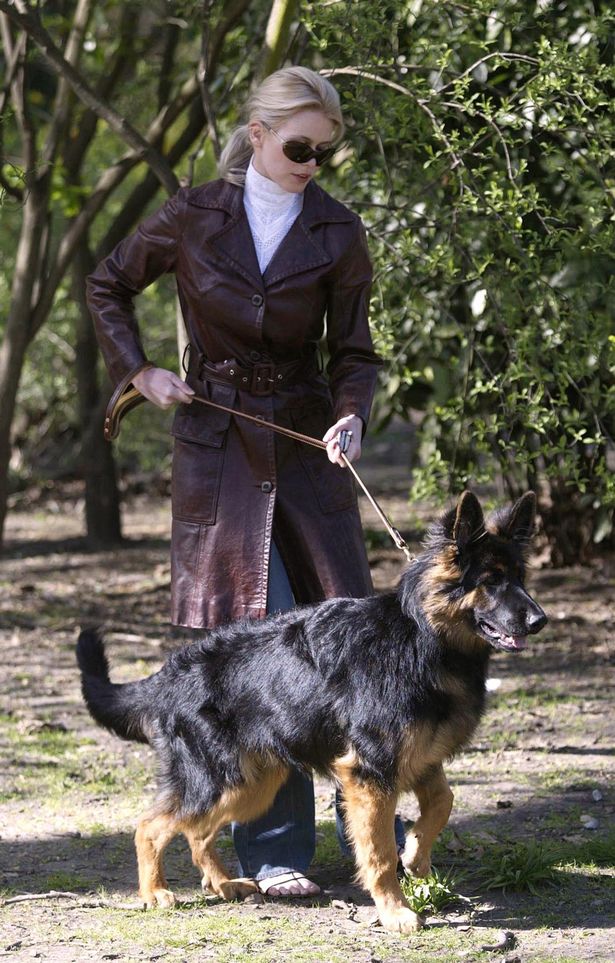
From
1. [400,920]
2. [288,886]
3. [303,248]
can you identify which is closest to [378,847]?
[400,920]

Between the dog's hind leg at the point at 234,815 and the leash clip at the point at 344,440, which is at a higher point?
the leash clip at the point at 344,440

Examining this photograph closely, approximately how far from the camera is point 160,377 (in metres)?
4.26

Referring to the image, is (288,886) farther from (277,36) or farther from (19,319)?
(19,319)

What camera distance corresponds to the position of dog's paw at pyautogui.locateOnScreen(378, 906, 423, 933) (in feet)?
13.0

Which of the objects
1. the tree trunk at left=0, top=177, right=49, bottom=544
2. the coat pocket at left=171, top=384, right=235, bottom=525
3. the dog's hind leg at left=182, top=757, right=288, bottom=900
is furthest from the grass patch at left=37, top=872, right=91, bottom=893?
the tree trunk at left=0, top=177, right=49, bottom=544

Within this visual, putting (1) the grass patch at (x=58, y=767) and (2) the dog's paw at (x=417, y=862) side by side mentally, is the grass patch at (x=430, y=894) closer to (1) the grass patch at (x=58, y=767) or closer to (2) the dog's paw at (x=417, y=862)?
(2) the dog's paw at (x=417, y=862)

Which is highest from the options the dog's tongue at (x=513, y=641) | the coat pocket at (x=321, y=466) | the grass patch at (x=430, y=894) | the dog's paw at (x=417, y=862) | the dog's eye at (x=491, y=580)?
the coat pocket at (x=321, y=466)

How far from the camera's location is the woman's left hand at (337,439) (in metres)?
4.18

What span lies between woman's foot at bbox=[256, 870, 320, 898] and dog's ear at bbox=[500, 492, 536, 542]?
4.71ft

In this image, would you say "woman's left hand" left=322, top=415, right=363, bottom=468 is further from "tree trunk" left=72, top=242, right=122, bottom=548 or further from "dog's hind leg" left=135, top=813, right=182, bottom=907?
"tree trunk" left=72, top=242, right=122, bottom=548

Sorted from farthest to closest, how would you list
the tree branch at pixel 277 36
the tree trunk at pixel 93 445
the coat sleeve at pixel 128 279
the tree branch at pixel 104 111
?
the tree trunk at pixel 93 445
the tree branch at pixel 104 111
the tree branch at pixel 277 36
the coat sleeve at pixel 128 279

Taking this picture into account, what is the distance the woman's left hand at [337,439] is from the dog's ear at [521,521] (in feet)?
1.86

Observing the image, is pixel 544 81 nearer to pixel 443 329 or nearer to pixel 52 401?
pixel 443 329

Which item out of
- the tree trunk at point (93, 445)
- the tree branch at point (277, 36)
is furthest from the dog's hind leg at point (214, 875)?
the tree trunk at point (93, 445)
